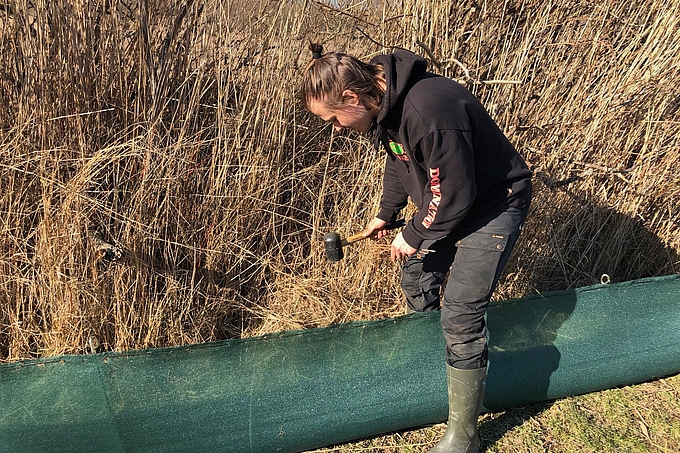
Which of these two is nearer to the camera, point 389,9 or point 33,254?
point 33,254

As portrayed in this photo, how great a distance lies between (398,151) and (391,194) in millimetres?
351

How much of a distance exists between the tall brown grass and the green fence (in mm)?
541

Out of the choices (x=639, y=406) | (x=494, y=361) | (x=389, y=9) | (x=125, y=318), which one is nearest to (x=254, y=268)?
(x=125, y=318)

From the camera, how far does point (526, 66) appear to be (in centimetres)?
287

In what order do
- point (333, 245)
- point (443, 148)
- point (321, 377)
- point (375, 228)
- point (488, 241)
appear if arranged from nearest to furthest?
point (443, 148), point (488, 241), point (321, 377), point (333, 245), point (375, 228)

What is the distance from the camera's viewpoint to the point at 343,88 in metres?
1.70

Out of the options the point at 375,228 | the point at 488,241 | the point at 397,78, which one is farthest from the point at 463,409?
the point at 397,78

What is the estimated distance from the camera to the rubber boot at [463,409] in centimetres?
208

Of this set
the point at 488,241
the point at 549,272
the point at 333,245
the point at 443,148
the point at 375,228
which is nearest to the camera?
the point at 443,148

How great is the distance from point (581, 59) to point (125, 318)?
2.74 metres

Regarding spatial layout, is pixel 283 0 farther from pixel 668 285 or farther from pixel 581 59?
pixel 668 285

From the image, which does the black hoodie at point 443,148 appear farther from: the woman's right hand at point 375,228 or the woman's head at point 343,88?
the woman's right hand at point 375,228

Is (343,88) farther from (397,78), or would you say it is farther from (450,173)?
(450,173)

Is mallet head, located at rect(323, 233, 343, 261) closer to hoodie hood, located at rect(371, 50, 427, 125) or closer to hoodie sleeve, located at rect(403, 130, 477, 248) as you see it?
hoodie sleeve, located at rect(403, 130, 477, 248)
